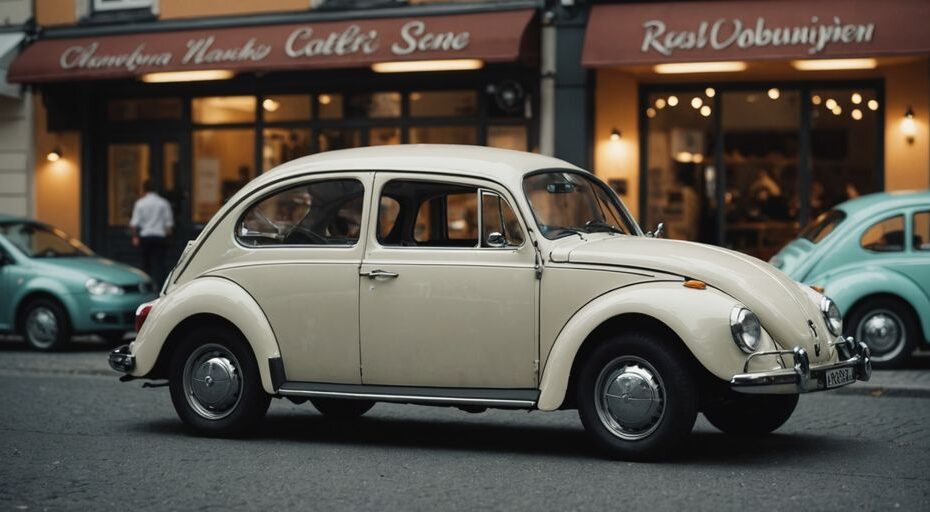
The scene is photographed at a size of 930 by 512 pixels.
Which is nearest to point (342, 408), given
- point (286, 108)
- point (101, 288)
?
point (101, 288)

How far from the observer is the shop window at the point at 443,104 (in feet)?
61.7

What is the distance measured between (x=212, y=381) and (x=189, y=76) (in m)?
11.9

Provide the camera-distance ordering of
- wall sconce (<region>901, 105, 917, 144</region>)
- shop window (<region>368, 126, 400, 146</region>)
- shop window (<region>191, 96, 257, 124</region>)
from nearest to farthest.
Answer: wall sconce (<region>901, 105, 917, 144</region>) < shop window (<region>368, 126, 400, 146</region>) < shop window (<region>191, 96, 257, 124</region>)

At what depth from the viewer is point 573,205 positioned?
8.35 metres

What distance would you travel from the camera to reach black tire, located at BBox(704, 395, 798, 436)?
8.27 m

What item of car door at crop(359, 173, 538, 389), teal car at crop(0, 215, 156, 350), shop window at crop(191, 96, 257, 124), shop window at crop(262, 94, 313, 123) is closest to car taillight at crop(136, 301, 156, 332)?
car door at crop(359, 173, 538, 389)

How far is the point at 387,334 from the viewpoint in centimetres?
803

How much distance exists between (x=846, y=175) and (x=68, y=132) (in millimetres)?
11714

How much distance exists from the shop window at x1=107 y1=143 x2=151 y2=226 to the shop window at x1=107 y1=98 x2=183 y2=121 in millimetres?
434

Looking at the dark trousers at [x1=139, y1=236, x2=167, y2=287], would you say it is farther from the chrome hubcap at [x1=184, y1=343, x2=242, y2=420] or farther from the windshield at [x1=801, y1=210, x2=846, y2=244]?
the chrome hubcap at [x1=184, y1=343, x2=242, y2=420]

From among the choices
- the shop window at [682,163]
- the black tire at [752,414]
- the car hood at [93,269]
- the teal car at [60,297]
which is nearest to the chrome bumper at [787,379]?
the black tire at [752,414]

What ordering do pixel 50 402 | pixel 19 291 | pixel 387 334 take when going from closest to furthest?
pixel 387 334, pixel 50 402, pixel 19 291

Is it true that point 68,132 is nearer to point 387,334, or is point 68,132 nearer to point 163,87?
point 163,87

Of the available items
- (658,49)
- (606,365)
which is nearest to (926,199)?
(658,49)
